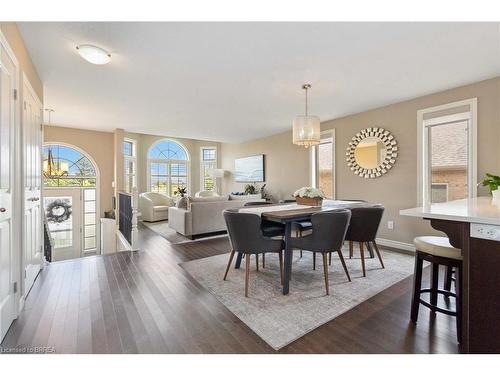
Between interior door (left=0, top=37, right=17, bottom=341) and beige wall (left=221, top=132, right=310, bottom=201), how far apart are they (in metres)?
4.78

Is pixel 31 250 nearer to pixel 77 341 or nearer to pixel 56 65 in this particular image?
pixel 77 341

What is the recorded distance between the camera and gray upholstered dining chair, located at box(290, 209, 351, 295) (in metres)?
2.31

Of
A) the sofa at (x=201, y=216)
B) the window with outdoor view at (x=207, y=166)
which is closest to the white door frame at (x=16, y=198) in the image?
the sofa at (x=201, y=216)

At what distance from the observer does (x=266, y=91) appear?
10.9 ft

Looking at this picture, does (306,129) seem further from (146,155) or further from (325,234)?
(146,155)

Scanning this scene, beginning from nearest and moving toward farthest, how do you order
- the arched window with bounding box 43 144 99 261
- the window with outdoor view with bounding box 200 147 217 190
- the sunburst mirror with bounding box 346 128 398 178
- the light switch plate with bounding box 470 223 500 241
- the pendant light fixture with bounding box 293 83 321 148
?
the light switch plate with bounding box 470 223 500 241 < the pendant light fixture with bounding box 293 83 321 148 < the sunburst mirror with bounding box 346 128 398 178 < the arched window with bounding box 43 144 99 261 < the window with outdoor view with bounding box 200 147 217 190

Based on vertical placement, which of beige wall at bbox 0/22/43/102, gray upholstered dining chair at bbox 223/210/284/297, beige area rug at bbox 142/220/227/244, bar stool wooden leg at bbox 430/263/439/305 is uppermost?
beige wall at bbox 0/22/43/102

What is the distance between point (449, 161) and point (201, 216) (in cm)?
413

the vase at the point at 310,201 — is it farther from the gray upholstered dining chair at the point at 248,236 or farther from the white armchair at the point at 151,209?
the white armchair at the point at 151,209

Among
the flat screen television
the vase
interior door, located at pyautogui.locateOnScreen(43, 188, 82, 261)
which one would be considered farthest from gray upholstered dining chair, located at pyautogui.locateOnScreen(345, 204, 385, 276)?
interior door, located at pyautogui.locateOnScreen(43, 188, 82, 261)

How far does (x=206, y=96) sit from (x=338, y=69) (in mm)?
1863

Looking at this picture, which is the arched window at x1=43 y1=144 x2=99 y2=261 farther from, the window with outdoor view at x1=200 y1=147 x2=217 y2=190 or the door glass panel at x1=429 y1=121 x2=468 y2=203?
the door glass panel at x1=429 y1=121 x2=468 y2=203

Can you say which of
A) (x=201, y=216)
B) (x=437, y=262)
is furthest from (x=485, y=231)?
(x=201, y=216)

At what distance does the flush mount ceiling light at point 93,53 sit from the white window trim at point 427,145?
13.6ft
